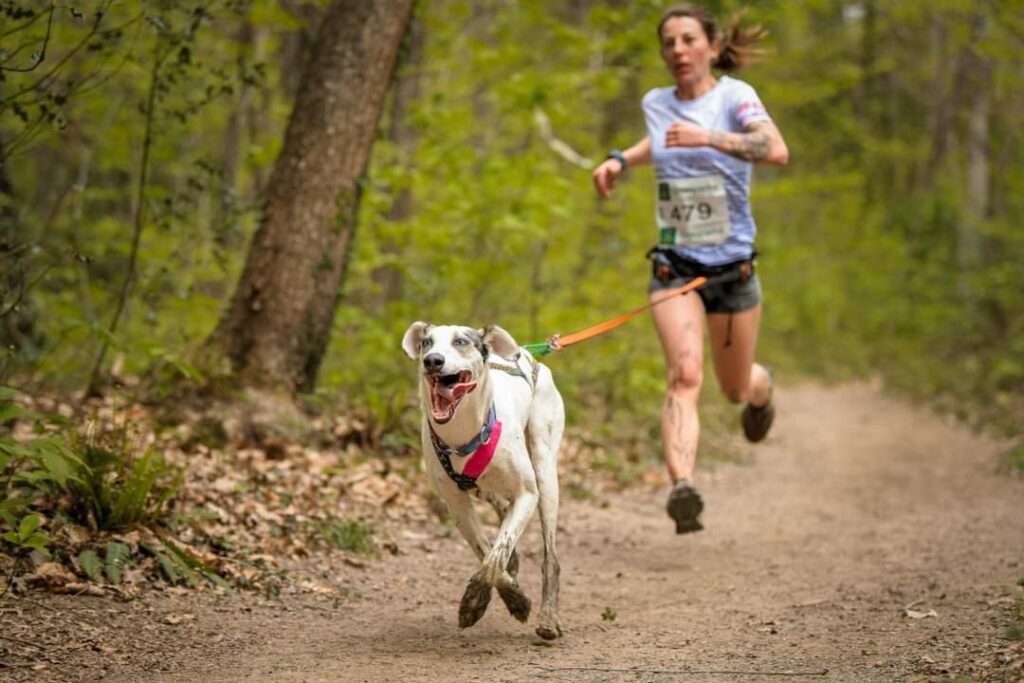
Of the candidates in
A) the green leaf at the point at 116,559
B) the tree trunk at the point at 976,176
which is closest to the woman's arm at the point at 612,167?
the green leaf at the point at 116,559

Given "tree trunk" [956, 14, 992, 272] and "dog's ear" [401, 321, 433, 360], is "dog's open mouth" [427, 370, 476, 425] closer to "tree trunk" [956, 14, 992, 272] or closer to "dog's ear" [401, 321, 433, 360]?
"dog's ear" [401, 321, 433, 360]

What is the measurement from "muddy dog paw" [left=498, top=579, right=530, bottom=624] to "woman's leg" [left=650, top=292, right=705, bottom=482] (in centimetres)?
179

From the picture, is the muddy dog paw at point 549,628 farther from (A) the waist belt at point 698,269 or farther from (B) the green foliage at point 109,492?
(A) the waist belt at point 698,269

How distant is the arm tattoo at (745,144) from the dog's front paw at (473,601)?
274 centimetres

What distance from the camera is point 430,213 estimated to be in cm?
1008

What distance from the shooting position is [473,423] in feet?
13.9

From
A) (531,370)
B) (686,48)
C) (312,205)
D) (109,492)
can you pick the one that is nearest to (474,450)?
(531,370)

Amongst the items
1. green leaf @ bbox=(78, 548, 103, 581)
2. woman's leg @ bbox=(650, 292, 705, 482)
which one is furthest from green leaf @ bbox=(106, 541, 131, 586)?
woman's leg @ bbox=(650, 292, 705, 482)

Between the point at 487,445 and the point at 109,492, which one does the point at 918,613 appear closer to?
the point at 487,445

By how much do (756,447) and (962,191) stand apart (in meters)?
18.0

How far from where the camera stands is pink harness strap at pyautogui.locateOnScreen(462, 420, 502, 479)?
169 inches

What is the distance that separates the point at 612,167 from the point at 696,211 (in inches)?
20.9

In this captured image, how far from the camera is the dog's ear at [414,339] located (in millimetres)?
4348

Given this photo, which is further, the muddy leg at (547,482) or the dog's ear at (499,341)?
the muddy leg at (547,482)
